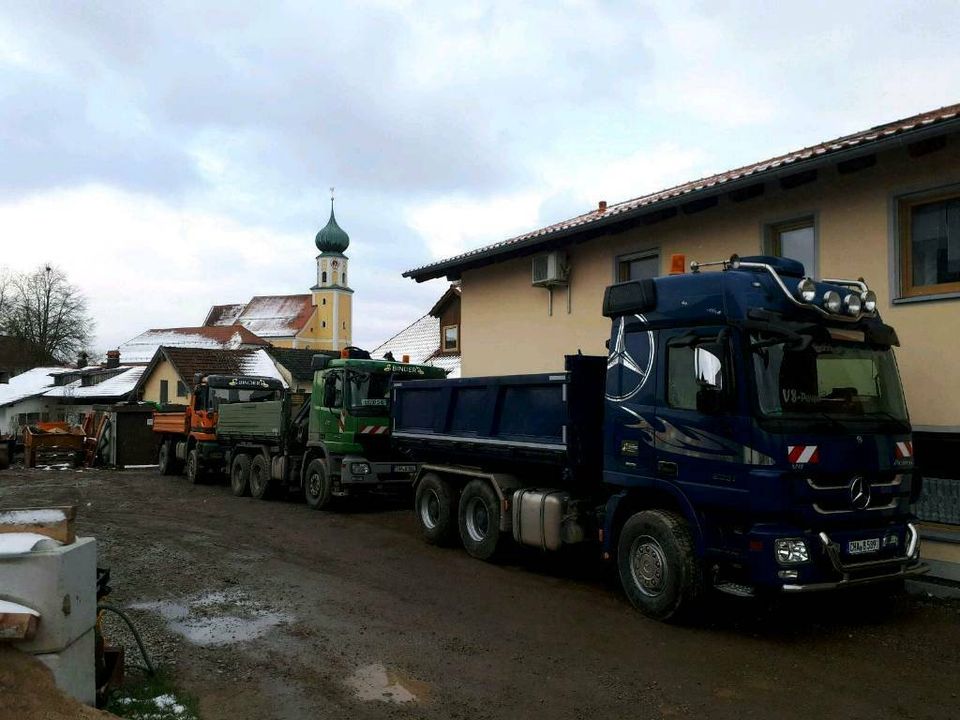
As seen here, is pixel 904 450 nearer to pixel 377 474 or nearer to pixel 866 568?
pixel 866 568

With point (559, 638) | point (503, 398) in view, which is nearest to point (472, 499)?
point (503, 398)

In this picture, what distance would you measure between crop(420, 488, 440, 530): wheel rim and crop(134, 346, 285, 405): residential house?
2758 cm

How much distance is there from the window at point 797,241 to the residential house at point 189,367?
3000 centimetres

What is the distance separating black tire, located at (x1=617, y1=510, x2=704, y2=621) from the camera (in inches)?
249

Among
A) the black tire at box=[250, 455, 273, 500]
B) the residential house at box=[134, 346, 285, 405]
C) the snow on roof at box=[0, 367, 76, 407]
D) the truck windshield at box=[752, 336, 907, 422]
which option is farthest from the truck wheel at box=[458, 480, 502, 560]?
the snow on roof at box=[0, 367, 76, 407]

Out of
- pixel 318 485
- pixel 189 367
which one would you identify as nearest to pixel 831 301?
pixel 318 485

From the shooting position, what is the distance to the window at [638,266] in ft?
37.6

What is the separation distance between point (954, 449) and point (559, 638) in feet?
16.2

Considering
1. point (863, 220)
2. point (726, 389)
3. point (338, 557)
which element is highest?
point (863, 220)

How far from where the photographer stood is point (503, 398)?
8.91 metres

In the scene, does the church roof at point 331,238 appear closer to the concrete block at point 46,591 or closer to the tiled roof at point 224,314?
the tiled roof at point 224,314

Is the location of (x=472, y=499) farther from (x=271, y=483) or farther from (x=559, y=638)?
(x=271, y=483)

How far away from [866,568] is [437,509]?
5.56 meters

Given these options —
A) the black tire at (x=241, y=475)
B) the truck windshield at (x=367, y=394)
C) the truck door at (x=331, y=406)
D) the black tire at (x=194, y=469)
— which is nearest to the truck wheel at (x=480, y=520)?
the truck windshield at (x=367, y=394)
